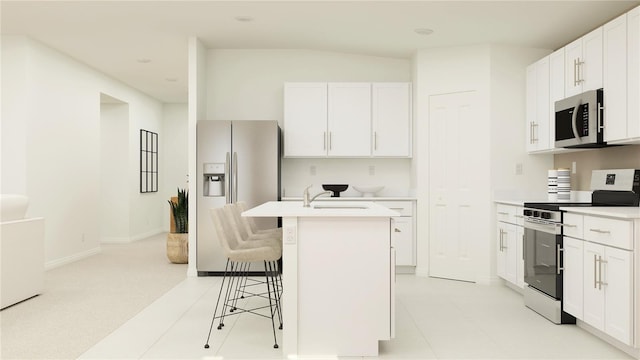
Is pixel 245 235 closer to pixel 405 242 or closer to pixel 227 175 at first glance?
pixel 227 175

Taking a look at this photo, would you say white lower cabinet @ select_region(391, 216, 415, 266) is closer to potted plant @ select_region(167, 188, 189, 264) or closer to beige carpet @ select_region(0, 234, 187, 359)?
beige carpet @ select_region(0, 234, 187, 359)

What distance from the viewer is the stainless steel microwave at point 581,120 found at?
13.1 ft

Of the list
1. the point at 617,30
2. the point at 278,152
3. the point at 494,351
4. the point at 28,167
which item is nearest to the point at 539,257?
the point at 494,351

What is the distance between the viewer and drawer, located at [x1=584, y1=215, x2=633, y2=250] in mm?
3050

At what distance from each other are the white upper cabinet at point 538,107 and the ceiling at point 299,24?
0.38m

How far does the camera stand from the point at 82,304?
4.39 m

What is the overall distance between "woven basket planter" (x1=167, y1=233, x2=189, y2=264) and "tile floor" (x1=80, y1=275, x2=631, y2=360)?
171 centimetres

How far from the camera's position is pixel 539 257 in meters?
4.06

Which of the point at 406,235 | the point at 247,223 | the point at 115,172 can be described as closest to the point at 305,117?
the point at 406,235

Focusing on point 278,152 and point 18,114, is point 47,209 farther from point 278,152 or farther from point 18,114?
point 278,152

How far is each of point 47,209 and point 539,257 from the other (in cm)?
552

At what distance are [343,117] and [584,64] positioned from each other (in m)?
2.68

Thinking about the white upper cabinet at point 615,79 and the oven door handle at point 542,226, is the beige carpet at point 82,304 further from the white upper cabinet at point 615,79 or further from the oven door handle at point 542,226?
the white upper cabinet at point 615,79

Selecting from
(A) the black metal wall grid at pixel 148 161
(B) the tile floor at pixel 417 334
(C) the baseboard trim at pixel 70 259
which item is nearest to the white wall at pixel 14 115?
(C) the baseboard trim at pixel 70 259
